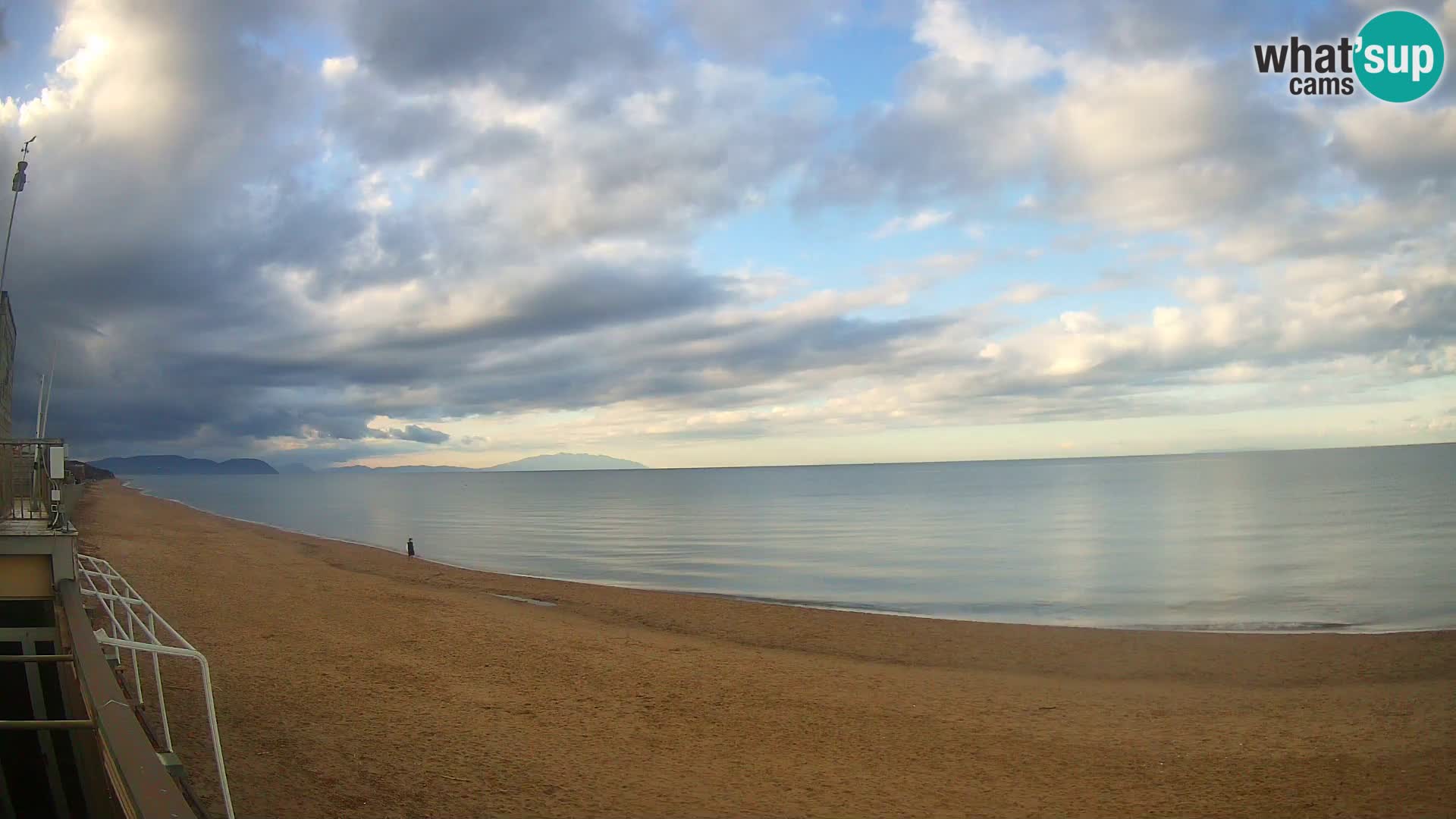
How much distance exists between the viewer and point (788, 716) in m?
11.8

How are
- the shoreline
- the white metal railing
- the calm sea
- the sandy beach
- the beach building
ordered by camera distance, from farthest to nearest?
the calm sea
the shoreline
the sandy beach
the white metal railing
the beach building

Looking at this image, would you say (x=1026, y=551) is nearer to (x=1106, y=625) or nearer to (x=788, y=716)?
(x=1106, y=625)

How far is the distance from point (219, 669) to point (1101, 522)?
174 feet

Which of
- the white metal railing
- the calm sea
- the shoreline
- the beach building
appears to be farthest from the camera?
the calm sea

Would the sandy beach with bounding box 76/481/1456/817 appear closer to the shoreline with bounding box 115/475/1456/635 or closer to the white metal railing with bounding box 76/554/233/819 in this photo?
the white metal railing with bounding box 76/554/233/819

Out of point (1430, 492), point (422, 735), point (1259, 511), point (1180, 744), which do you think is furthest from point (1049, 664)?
point (1430, 492)

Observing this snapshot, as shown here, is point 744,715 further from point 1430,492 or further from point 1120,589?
point 1430,492

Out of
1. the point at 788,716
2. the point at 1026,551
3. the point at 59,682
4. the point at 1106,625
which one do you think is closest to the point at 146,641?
the point at 59,682

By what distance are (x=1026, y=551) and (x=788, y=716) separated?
101 ft

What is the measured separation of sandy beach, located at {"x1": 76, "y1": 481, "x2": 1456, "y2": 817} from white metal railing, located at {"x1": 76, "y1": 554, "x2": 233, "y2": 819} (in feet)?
1.85

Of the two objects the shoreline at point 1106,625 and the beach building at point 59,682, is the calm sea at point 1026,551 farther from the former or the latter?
the beach building at point 59,682

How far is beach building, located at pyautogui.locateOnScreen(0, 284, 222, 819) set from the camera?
5.10m

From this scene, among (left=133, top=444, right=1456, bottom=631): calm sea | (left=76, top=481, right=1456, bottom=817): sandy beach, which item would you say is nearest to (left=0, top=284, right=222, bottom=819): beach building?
(left=76, top=481, right=1456, bottom=817): sandy beach

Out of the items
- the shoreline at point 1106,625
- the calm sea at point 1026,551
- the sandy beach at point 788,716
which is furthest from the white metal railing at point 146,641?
the calm sea at point 1026,551
